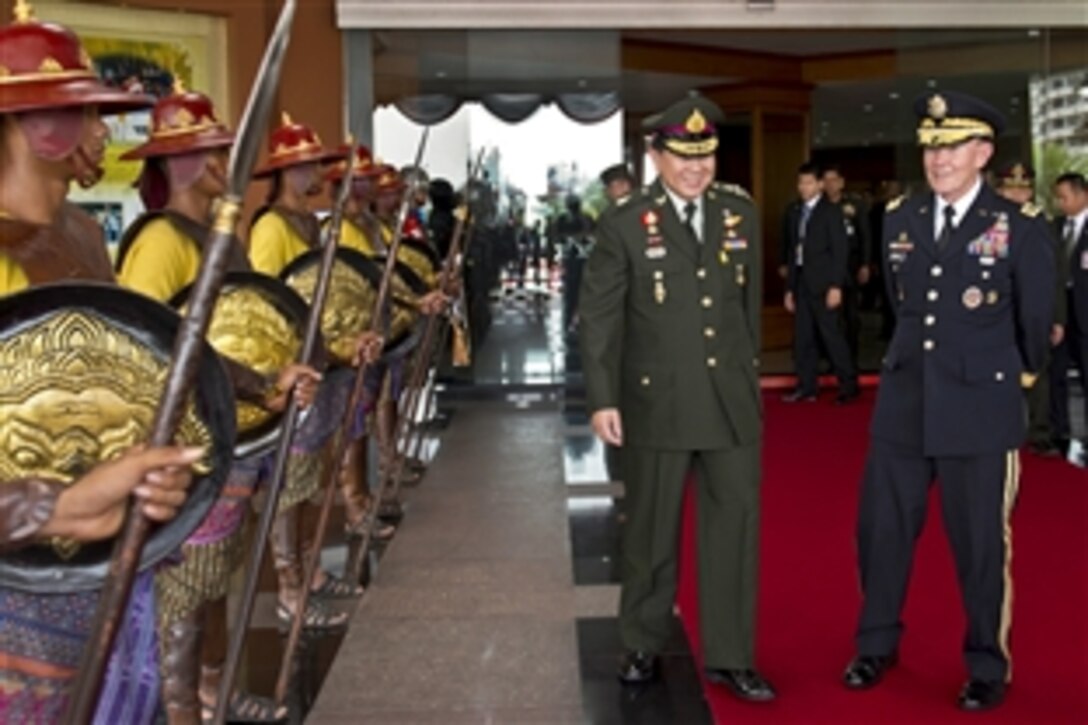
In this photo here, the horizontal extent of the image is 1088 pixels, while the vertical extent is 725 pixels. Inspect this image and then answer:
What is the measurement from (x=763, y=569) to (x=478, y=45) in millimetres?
5771

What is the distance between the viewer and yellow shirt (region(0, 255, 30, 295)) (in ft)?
6.25

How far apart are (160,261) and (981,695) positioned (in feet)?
6.96

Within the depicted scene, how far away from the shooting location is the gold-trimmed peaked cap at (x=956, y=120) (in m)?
3.25

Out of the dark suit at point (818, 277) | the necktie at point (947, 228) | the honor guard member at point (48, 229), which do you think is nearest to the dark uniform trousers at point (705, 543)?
the necktie at point (947, 228)

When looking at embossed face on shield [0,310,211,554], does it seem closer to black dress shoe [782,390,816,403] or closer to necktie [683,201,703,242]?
necktie [683,201,703,242]

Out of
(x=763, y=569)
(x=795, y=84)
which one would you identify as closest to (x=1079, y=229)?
(x=763, y=569)

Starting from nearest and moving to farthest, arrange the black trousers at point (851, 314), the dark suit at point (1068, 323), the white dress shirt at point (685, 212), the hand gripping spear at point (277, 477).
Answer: the hand gripping spear at point (277, 477) → the white dress shirt at point (685, 212) → the dark suit at point (1068, 323) → the black trousers at point (851, 314)

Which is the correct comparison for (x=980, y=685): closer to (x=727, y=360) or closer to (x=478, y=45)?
(x=727, y=360)

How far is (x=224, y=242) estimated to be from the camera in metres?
1.34

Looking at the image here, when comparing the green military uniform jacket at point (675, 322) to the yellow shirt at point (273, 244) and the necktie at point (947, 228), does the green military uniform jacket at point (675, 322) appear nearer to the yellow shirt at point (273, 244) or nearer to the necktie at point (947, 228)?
the necktie at point (947, 228)

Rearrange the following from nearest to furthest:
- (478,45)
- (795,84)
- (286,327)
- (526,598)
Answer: (286,327), (526,598), (478,45), (795,84)

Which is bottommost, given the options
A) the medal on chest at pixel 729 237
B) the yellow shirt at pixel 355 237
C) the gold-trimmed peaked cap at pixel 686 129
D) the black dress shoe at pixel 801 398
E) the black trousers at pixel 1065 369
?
the black dress shoe at pixel 801 398

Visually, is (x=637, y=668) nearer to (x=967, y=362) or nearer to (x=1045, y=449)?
(x=967, y=362)

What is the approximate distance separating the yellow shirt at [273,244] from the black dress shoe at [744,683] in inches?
65.7
